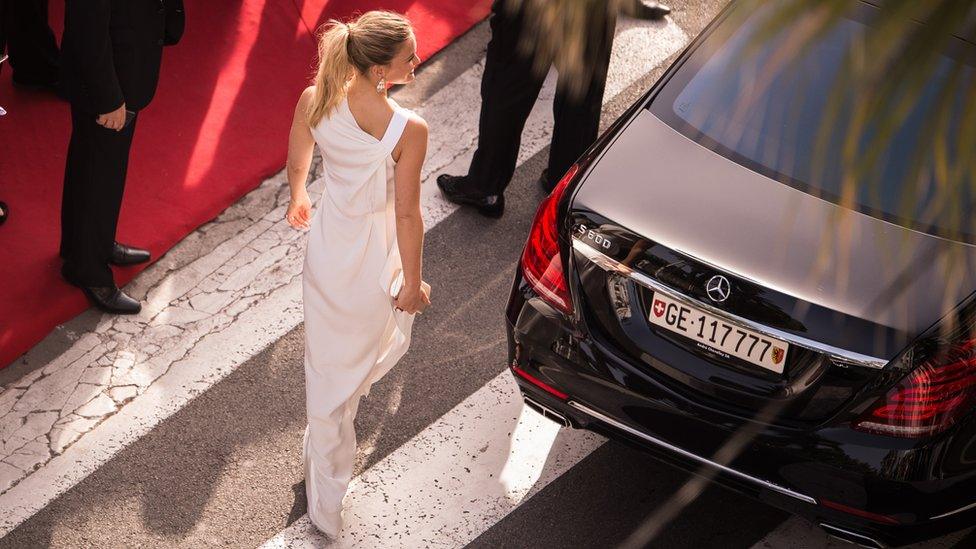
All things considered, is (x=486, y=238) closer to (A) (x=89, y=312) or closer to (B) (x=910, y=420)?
(A) (x=89, y=312)

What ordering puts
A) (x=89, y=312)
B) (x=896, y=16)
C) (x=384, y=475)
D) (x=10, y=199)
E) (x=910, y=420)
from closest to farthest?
(x=896, y=16), (x=910, y=420), (x=384, y=475), (x=89, y=312), (x=10, y=199)

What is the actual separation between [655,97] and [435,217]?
1.67 meters

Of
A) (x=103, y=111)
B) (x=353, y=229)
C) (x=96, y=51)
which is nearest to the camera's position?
(x=353, y=229)

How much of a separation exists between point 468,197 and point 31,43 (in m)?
2.29

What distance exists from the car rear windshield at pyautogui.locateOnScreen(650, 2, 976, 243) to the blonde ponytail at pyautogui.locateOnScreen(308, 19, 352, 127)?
2112 mm

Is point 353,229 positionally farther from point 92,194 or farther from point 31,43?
point 31,43

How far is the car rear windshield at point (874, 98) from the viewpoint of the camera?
3.10 ft

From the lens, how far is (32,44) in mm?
5277

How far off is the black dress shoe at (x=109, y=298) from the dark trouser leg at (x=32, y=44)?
136 cm

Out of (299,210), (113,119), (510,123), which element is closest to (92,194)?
(113,119)

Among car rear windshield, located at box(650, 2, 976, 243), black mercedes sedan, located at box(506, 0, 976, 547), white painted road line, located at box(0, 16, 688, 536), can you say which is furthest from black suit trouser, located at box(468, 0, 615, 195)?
car rear windshield, located at box(650, 2, 976, 243)

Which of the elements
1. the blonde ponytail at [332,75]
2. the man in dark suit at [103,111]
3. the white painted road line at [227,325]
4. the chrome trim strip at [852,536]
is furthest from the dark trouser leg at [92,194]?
the chrome trim strip at [852,536]

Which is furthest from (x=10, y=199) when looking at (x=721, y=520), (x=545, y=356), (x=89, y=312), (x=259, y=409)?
(x=721, y=520)

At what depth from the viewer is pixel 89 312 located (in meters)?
4.58
